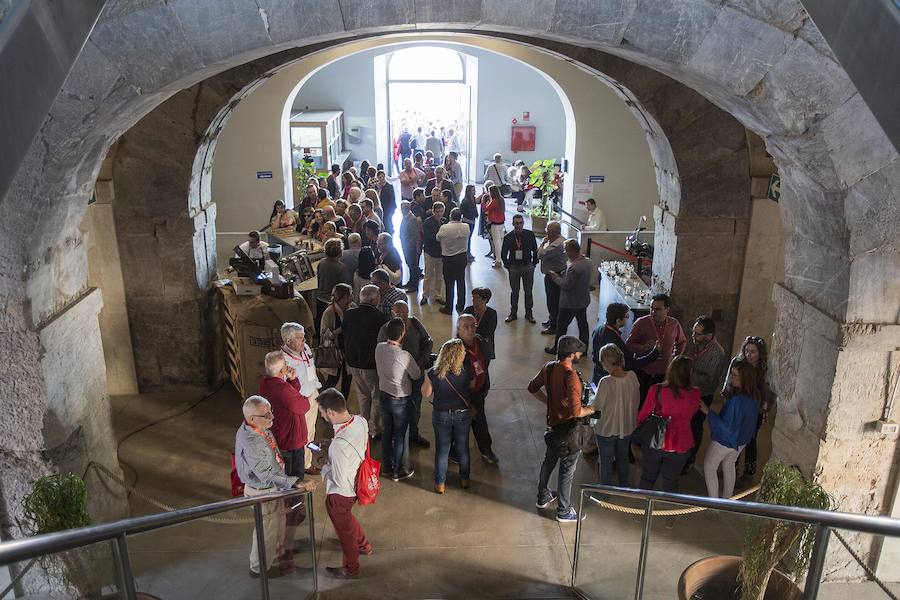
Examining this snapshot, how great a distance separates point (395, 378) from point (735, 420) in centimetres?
241

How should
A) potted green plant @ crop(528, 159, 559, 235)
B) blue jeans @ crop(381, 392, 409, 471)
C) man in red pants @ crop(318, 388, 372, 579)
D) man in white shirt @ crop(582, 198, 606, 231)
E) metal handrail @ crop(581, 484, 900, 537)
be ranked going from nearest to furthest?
metal handrail @ crop(581, 484, 900, 537)
man in red pants @ crop(318, 388, 372, 579)
blue jeans @ crop(381, 392, 409, 471)
man in white shirt @ crop(582, 198, 606, 231)
potted green plant @ crop(528, 159, 559, 235)

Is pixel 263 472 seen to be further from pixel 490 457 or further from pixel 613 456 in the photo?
pixel 613 456

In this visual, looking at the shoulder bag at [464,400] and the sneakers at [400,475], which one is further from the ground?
the shoulder bag at [464,400]

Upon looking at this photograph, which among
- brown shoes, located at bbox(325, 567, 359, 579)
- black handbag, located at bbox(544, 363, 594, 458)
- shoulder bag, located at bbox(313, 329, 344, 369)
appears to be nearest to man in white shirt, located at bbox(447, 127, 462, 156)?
shoulder bag, located at bbox(313, 329, 344, 369)

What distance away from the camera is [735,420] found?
A: 5.20m

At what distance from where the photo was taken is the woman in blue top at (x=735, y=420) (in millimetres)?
5160

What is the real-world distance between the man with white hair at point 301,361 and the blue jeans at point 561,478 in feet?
5.63

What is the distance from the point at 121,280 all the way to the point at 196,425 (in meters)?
1.61

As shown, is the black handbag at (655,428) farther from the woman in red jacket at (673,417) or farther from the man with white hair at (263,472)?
the man with white hair at (263,472)

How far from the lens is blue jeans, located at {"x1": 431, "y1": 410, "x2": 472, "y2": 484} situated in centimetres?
564

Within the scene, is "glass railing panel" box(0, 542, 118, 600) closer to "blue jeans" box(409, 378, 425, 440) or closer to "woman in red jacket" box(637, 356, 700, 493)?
"blue jeans" box(409, 378, 425, 440)

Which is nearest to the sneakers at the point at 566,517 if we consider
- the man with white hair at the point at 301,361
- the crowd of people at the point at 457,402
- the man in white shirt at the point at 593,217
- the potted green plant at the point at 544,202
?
the crowd of people at the point at 457,402

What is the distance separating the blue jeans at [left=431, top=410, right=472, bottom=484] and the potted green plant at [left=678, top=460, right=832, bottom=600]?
1.94 meters

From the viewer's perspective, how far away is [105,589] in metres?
3.37
